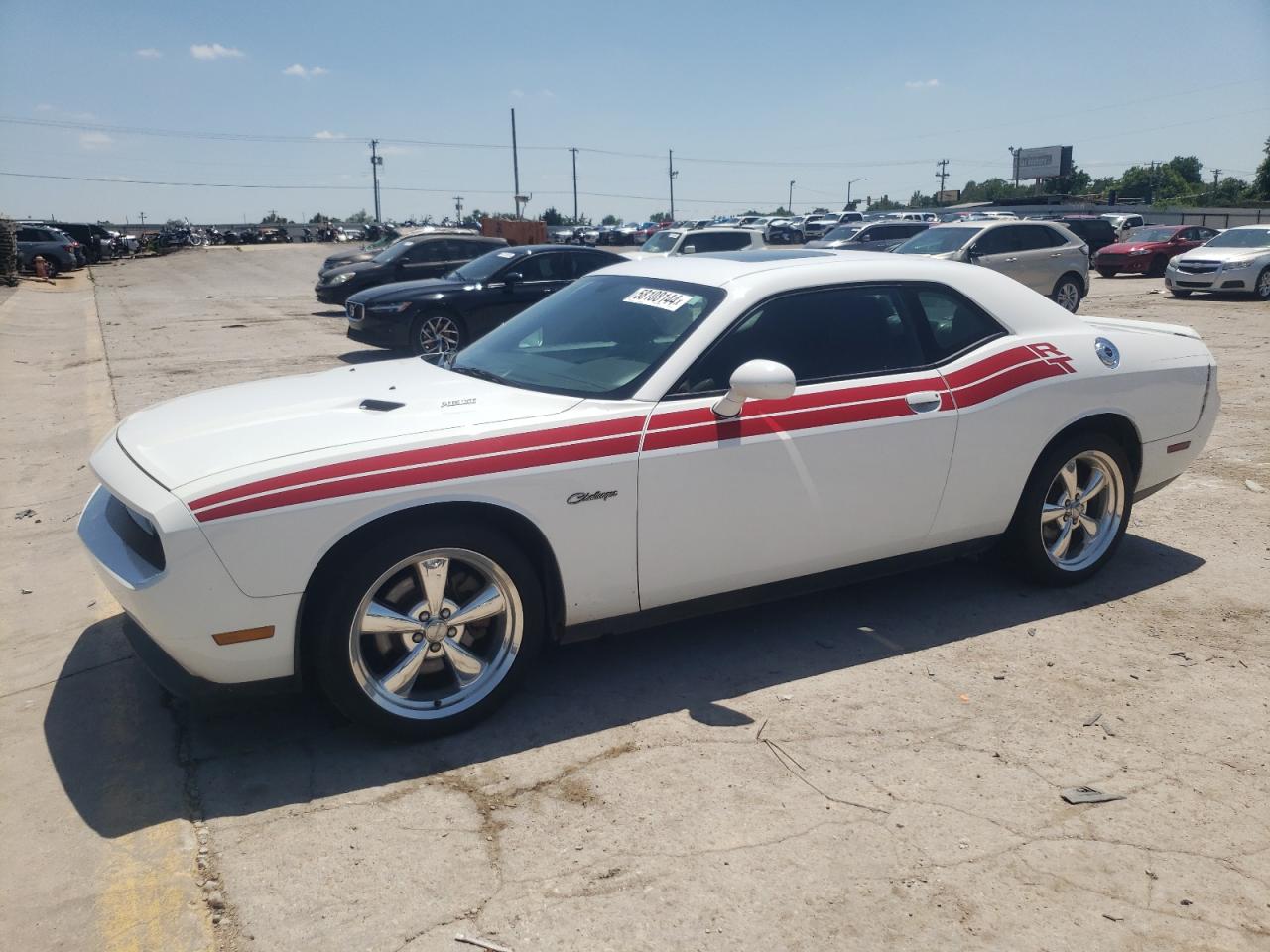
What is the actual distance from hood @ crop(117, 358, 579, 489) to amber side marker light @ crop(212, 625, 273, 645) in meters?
0.49

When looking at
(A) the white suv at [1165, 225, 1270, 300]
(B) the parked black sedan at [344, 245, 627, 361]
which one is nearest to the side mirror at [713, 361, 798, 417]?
(B) the parked black sedan at [344, 245, 627, 361]

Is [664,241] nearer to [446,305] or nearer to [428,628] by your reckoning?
[446,305]

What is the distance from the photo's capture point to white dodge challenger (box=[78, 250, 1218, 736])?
3189 millimetres

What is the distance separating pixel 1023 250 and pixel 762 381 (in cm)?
1549

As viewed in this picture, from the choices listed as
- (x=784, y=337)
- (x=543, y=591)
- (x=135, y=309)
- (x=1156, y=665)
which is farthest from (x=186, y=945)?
(x=135, y=309)

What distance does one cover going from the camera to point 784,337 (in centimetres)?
407

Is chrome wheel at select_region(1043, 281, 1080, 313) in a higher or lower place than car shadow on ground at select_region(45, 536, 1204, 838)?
higher

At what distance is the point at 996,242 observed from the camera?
1712cm

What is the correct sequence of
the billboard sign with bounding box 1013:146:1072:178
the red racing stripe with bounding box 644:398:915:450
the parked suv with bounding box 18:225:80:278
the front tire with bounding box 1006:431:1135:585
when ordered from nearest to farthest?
the red racing stripe with bounding box 644:398:915:450, the front tire with bounding box 1006:431:1135:585, the parked suv with bounding box 18:225:80:278, the billboard sign with bounding box 1013:146:1072:178

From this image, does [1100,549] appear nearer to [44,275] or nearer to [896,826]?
[896,826]

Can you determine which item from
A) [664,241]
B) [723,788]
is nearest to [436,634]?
[723,788]

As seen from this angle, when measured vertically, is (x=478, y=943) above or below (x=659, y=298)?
below

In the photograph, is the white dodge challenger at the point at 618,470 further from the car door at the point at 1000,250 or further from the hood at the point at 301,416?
the car door at the point at 1000,250

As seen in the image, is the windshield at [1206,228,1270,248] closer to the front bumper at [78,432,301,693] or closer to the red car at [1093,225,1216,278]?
the red car at [1093,225,1216,278]
